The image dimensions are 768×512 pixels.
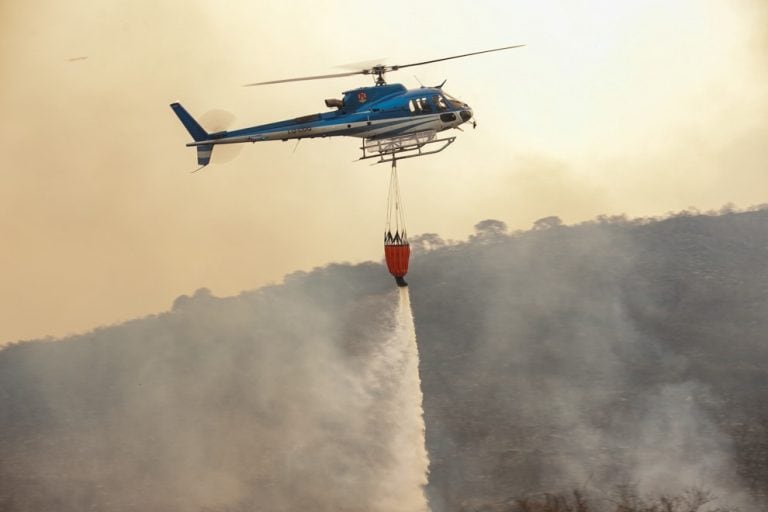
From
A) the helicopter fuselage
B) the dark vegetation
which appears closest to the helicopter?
the helicopter fuselage

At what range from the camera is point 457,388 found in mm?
102500

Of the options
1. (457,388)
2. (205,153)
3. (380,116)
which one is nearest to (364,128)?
(380,116)

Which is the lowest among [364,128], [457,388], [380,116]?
[457,388]

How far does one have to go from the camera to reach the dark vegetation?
87.4 metres

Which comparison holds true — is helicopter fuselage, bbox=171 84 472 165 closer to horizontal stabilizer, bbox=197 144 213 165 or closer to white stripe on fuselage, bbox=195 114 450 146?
white stripe on fuselage, bbox=195 114 450 146

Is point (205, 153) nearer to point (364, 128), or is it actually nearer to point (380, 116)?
point (364, 128)

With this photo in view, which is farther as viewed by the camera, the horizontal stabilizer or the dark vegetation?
the dark vegetation

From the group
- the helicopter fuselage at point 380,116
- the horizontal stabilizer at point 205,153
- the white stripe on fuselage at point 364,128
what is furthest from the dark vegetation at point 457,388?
the helicopter fuselage at point 380,116

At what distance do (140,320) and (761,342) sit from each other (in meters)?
49.2

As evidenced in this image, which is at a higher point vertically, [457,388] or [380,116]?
[380,116]

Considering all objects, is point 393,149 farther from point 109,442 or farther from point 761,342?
point 761,342

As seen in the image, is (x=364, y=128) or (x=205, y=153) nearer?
(x=364, y=128)

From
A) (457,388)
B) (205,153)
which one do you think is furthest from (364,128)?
(457,388)

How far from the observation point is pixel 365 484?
82.8 meters
